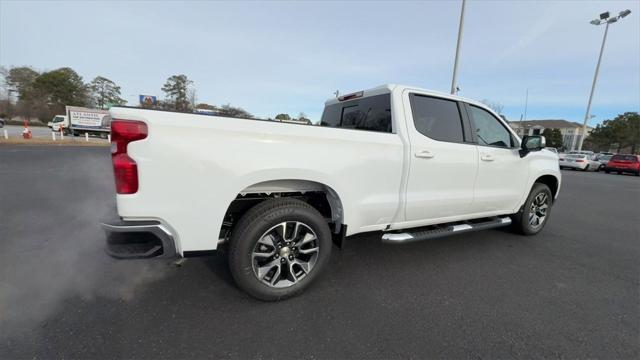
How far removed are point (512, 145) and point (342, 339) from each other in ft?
11.3

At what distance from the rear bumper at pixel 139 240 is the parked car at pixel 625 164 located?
95.7 ft

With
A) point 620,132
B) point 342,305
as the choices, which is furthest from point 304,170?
point 620,132

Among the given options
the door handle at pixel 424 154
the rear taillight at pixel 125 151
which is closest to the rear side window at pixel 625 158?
the door handle at pixel 424 154

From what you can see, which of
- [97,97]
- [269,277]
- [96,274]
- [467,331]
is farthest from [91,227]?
[97,97]

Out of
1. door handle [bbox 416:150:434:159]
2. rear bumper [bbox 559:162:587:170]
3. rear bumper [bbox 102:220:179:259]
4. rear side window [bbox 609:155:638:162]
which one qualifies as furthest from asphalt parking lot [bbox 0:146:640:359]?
rear side window [bbox 609:155:638:162]

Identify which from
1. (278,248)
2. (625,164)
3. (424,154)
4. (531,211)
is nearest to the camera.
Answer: (278,248)

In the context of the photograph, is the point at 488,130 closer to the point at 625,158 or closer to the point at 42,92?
the point at 625,158

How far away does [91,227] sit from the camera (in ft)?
13.6

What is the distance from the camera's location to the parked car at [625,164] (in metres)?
20.4

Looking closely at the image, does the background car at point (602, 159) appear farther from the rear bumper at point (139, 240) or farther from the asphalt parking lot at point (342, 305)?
the rear bumper at point (139, 240)

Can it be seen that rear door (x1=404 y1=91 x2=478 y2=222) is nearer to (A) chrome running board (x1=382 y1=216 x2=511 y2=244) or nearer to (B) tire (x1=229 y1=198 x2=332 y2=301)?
(A) chrome running board (x1=382 y1=216 x2=511 y2=244)

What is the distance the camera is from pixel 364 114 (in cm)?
342

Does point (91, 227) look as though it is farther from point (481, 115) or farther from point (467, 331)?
point (481, 115)

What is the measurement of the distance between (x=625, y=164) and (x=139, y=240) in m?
29.5
